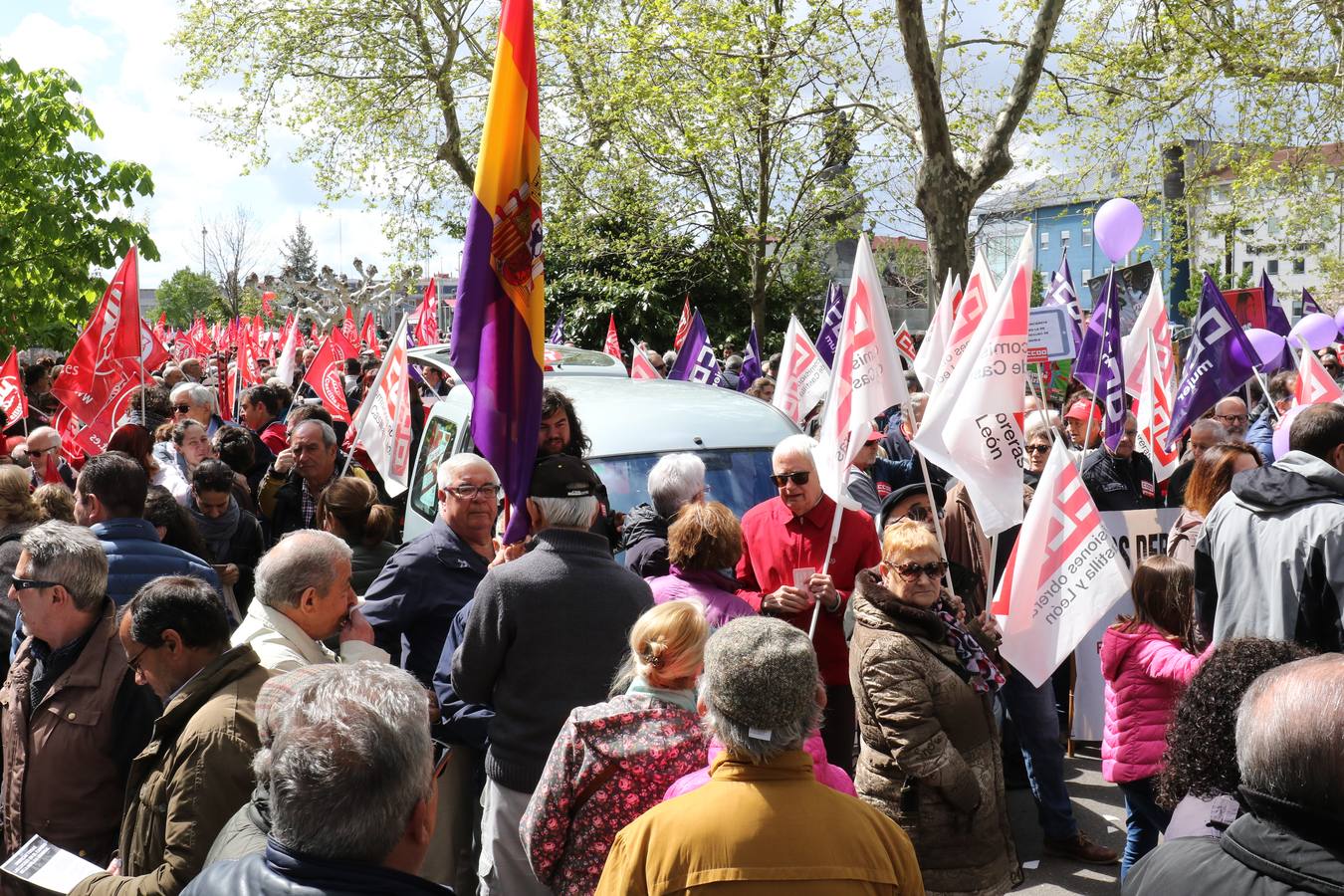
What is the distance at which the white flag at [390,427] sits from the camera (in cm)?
763

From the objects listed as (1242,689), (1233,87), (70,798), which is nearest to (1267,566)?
(1242,689)

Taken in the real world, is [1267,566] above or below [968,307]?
below

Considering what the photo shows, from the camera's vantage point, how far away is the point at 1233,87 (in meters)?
16.4

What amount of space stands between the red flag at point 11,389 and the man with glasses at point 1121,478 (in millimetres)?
8783

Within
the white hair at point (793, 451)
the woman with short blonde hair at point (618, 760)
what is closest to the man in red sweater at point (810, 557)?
the white hair at point (793, 451)

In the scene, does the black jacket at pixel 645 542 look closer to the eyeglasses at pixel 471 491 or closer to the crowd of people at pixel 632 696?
the crowd of people at pixel 632 696

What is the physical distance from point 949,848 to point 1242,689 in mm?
1702

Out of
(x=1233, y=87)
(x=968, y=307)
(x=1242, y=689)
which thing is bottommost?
(x=1242, y=689)

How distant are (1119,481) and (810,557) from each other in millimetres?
3680

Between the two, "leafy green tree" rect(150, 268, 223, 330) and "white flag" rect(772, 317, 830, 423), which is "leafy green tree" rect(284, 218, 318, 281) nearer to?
"leafy green tree" rect(150, 268, 223, 330)

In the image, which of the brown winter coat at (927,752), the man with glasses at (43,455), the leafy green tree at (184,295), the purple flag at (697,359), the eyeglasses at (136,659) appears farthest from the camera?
the leafy green tree at (184,295)

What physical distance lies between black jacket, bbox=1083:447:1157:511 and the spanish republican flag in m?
4.92

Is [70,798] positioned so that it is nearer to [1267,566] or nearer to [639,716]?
[639,716]

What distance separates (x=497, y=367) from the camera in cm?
421
